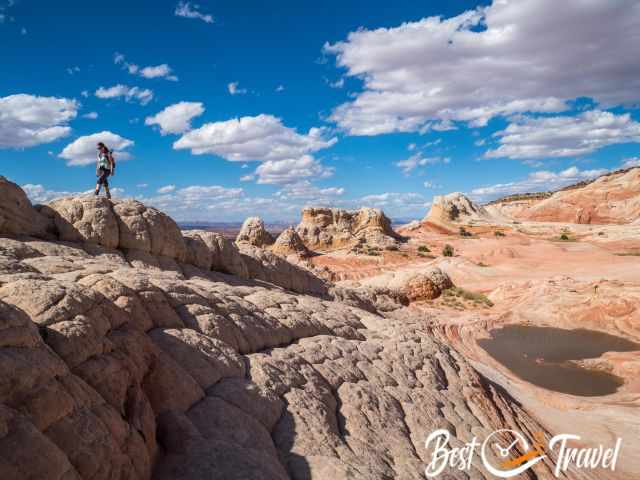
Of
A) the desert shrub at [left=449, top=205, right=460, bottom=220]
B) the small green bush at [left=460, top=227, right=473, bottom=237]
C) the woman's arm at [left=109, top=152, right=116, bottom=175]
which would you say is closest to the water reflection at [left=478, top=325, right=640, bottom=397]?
the woman's arm at [left=109, top=152, right=116, bottom=175]

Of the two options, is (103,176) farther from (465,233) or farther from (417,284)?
(465,233)

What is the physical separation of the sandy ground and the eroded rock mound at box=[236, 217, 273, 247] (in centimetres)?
490

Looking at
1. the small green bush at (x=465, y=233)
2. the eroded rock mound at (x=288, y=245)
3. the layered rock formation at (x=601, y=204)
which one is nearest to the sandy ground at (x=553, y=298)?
the eroded rock mound at (x=288, y=245)

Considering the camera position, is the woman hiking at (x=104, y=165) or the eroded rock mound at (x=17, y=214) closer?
the eroded rock mound at (x=17, y=214)

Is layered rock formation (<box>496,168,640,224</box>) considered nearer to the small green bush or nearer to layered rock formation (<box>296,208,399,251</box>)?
the small green bush

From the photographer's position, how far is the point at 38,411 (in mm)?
3055

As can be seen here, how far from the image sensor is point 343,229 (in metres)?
43.4

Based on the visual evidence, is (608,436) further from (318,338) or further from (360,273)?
(360,273)

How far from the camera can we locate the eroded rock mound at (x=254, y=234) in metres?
33.9

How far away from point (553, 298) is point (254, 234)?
21.6 m

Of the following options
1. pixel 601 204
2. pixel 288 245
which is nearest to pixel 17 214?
pixel 288 245

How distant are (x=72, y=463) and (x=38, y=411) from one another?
0.45 meters

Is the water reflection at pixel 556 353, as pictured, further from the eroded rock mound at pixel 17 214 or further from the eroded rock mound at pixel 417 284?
the eroded rock mound at pixel 17 214

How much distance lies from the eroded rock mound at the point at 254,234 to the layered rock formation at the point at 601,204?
141 ft
